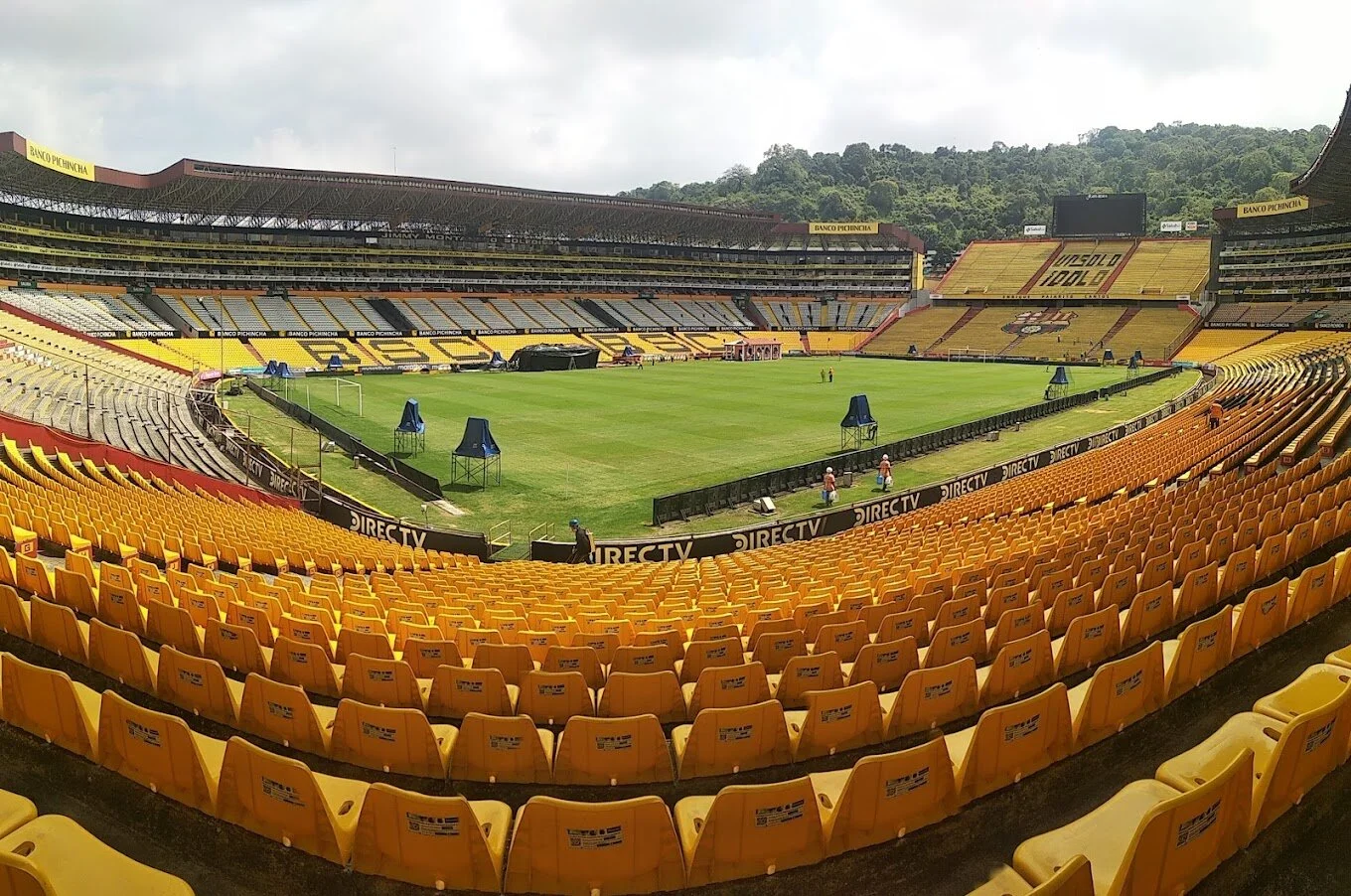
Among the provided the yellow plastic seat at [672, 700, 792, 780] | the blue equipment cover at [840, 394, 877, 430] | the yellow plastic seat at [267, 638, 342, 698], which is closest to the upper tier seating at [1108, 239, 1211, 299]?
the blue equipment cover at [840, 394, 877, 430]

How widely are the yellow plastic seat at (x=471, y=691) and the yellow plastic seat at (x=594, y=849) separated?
220 cm

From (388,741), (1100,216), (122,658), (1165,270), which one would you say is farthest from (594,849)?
(1100,216)

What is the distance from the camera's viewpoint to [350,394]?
49750 millimetres

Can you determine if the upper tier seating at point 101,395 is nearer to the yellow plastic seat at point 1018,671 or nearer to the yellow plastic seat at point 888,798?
the yellow plastic seat at point 1018,671

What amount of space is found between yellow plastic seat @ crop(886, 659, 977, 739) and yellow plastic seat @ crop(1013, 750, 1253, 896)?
5.66ft

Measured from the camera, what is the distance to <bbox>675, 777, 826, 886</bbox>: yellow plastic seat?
3.71m

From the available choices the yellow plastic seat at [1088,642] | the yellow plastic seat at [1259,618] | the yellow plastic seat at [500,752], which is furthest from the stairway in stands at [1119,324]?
the yellow plastic seat at [500,752]

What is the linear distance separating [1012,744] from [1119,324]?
96.6 metres

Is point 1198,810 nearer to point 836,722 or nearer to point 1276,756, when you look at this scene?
point 1276,756

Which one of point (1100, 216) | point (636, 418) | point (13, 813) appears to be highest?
point (1100, 216)

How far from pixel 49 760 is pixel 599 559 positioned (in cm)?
1362

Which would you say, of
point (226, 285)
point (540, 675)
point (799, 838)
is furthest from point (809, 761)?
point (226, 285)

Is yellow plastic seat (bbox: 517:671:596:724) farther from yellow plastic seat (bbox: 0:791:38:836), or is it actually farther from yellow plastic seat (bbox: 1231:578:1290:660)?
yellow plastic seat (bbox: 1231:578:1290:660)

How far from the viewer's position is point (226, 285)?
83062mm
